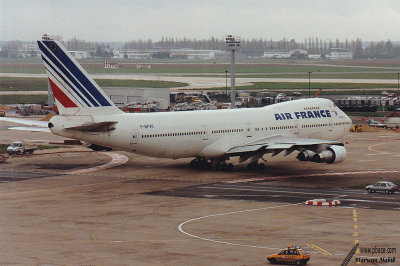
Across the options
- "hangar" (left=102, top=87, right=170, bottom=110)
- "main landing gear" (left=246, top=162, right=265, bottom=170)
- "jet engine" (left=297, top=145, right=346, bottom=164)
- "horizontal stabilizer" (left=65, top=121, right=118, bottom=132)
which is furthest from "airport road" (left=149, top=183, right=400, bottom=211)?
"hangar" (left=102, top=87, right=170, bottom=110)

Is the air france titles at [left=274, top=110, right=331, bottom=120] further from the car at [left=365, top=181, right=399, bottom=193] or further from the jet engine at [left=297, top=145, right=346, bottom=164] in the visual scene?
the car at [left=365, top=181, right=399, bottom=193]

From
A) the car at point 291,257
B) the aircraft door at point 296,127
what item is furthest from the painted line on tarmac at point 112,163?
the car at point 291,257

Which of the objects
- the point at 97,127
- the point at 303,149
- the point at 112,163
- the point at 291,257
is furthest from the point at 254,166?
the point at 291,257

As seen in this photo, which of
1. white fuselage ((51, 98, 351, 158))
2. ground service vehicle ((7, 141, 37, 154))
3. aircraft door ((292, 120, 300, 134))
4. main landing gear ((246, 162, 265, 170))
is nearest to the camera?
white fuselage ((51, 98, 351, 158))

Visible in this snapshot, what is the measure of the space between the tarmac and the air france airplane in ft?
8.33

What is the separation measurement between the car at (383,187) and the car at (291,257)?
87.2ft

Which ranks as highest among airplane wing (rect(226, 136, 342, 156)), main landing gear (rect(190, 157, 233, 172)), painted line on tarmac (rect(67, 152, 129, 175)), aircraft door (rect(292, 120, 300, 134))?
aircraft door (rect(292, 120, 300, 134))

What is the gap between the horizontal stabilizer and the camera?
66306mm

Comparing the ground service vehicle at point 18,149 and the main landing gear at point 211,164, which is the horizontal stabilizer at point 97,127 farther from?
the ground service vehicle at point 18,149

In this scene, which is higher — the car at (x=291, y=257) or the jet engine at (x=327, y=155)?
Result: the jet engine at (x=327, y=155)

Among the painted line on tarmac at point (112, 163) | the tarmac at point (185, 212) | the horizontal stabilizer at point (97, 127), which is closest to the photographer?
the tarmac at point (185, 212)

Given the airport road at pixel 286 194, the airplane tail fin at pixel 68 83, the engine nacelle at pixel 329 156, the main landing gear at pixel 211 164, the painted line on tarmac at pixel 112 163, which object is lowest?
the airport road at pixel 286 194

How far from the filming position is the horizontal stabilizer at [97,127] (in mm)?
66306

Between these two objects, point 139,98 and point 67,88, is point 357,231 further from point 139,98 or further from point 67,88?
point 139,98
